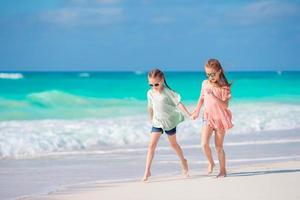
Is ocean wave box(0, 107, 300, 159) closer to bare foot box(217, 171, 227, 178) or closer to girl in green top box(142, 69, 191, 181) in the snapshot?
girl in green top box(142, 69, 191, 181)

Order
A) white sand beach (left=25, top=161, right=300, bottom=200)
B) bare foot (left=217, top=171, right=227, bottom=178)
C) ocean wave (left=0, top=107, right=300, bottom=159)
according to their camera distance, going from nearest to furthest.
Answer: white sand beach (left=25, top=161, right=300, bottom=200) → bare foot (left=217, top=171, right=227, bottom=178) → ocean wave (left=0, top=107, right=300, bottom=159)

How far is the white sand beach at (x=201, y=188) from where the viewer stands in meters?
6.06

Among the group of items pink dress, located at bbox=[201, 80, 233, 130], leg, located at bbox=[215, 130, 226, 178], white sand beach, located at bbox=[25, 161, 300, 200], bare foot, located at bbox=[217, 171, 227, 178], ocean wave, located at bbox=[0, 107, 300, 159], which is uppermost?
ocean wave, located at bbox=[0, 107, 300, 159]

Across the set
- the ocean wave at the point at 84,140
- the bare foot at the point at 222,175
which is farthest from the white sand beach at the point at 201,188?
the ocean wave at the point at 84,140

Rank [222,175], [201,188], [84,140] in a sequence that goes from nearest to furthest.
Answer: [201,188], [222,175], [84,140]

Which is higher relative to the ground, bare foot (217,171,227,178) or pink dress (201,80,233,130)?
pink dress (201,80,233,130)

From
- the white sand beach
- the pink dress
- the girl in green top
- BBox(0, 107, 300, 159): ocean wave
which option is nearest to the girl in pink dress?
the pink dress

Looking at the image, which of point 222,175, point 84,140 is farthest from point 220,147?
point 84,140

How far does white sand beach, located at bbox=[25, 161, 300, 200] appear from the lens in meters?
6.06

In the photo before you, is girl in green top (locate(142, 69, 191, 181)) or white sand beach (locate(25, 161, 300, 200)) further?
girl in green top (locate(142, 69, 191, 181))

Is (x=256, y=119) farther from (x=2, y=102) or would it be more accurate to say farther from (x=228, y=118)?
(x=2, y=102)

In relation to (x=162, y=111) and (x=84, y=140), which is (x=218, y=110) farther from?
(x=84, y=140)

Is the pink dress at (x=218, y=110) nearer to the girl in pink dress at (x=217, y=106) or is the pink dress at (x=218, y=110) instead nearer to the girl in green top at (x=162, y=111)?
the girl in pink dress at (x=217, y=106)

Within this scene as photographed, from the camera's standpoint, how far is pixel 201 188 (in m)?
6.39
